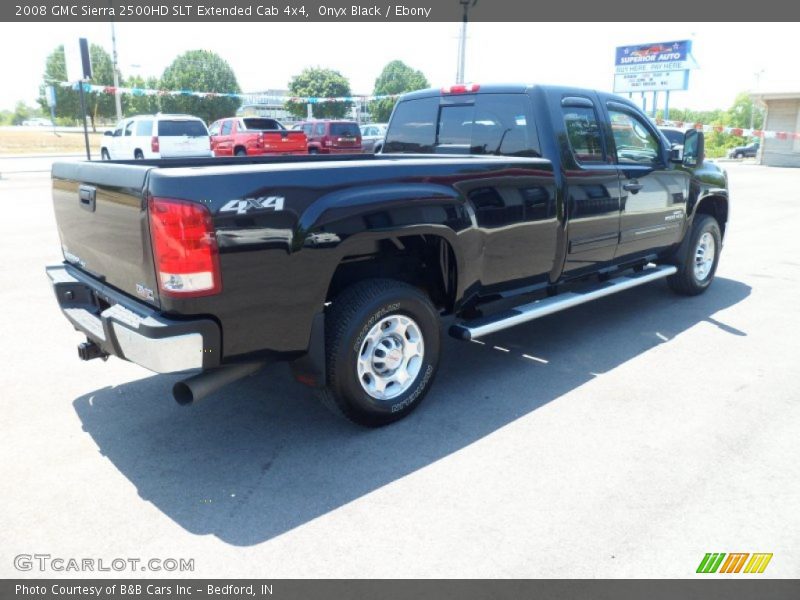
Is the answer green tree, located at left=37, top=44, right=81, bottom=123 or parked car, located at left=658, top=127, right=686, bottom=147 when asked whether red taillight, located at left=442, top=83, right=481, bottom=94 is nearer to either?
parked car, located at left=658, top=127, right=686, bottom=147

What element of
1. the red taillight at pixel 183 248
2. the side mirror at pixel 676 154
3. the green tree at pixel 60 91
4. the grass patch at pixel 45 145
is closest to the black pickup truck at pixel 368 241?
the red taillight at pixel 183 248

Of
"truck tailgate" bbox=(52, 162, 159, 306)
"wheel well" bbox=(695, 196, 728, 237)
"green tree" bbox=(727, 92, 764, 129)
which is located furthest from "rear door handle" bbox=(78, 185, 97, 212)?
"green tree" bbox=(727, 92, 764, 129)

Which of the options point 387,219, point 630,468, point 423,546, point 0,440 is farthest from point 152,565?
point 630,468

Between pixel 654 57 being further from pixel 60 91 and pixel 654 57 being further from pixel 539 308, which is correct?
pixel 60 91

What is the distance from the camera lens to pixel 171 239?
2.86 metres

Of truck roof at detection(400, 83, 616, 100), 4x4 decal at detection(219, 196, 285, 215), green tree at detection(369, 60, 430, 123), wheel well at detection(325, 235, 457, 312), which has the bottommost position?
wheel well at detection(325, 235, 457, 312)

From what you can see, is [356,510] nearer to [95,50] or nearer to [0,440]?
[0,440]

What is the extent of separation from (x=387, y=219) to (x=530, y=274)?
1514 mm

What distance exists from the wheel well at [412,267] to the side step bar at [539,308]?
213 mm

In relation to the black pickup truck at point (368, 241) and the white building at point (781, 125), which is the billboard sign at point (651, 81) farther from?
the black pickup truck at point (368, 241)

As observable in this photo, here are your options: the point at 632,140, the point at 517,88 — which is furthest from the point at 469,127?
the point at 632,140

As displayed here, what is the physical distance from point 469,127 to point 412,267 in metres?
1.59

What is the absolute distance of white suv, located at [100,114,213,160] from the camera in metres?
21.0

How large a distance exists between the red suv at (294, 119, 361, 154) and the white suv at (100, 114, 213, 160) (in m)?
4.24
